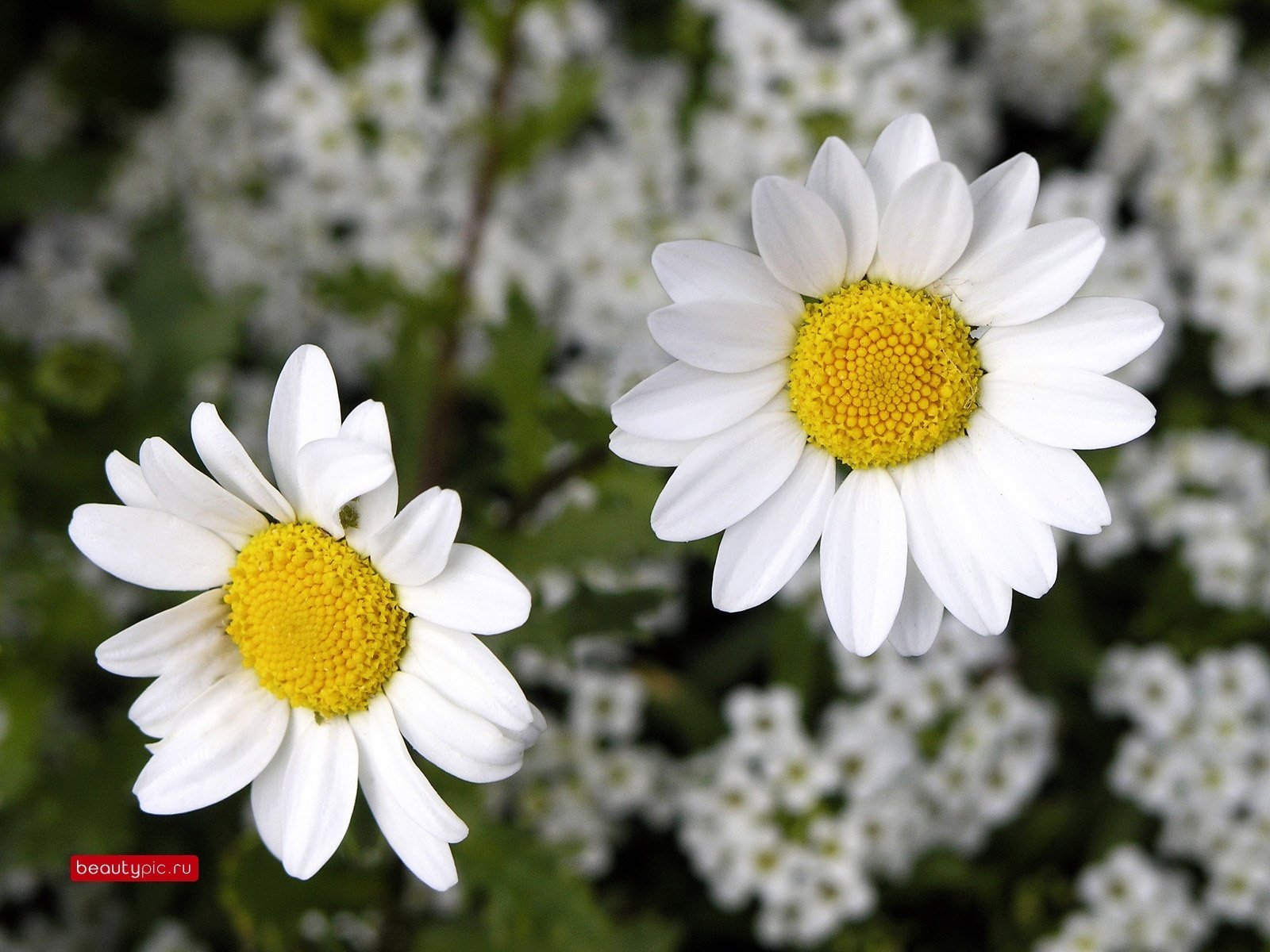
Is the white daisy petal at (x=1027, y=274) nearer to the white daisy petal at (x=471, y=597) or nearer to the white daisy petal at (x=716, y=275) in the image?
the white daisy petal at (x=716, y=275)

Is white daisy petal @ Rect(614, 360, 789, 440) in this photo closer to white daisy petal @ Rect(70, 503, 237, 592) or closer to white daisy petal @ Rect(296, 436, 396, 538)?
white daisy petal @ Rect(296, 436, 396, 538)

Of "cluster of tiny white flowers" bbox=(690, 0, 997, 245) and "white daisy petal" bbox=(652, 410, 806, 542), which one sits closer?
"white daisy petal" bbox=(652, 410, 806, 542)

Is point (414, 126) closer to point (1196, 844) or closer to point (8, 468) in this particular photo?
point (8, 468)

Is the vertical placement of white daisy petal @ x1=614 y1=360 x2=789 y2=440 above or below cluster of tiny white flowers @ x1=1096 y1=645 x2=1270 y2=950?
above

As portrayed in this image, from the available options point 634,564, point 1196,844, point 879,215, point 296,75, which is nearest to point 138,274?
point 296,75

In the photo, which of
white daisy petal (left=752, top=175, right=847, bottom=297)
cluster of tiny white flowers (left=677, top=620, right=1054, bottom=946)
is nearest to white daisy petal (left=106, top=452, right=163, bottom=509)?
white daisy petal (left=752, top=175, right=847, bottom=297)

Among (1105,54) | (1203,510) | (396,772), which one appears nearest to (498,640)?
(396,772)
